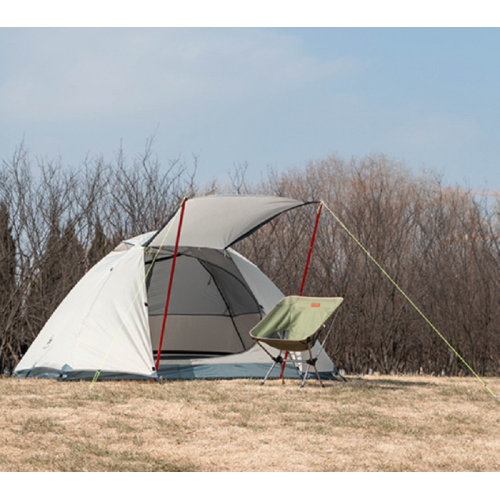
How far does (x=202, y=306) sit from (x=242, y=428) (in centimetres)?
363

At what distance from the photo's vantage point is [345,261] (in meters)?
9.41

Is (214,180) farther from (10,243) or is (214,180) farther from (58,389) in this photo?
(58,389)

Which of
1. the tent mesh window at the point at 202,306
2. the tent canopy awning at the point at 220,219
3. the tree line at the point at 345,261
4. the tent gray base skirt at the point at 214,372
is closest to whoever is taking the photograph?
the tent canopy awning at the point at 220,219

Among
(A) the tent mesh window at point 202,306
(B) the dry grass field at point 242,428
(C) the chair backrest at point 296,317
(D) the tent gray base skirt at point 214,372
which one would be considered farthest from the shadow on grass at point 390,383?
(A) the tent mesh window at point 202,306

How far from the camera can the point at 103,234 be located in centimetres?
964

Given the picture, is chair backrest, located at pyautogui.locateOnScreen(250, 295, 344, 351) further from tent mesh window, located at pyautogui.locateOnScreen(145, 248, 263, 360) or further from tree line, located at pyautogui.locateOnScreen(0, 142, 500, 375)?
tree line, located at pyautogui.locateOnScreen(0, 142, 500, 375)

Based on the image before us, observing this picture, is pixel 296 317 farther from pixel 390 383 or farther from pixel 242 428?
pixel 242 428

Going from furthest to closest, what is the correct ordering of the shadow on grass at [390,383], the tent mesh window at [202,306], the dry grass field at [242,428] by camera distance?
the tent mesh window at [202,306], the shadow on grass at [390,383], the dry grass field at [242,428]

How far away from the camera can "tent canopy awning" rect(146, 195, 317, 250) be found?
5707 mm

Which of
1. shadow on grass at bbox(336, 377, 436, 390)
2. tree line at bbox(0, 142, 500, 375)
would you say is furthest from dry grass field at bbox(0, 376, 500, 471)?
tree line at bbox(0, 142, 500, 375)

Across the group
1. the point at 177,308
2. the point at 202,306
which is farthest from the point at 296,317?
the point at 177,308

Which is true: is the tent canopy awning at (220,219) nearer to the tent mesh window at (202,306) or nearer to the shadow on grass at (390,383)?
the tent mesh window at (202,306)

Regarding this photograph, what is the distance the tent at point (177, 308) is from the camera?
5.61 meters

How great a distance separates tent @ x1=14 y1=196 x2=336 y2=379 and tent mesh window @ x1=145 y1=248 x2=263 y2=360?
0.04 ft
